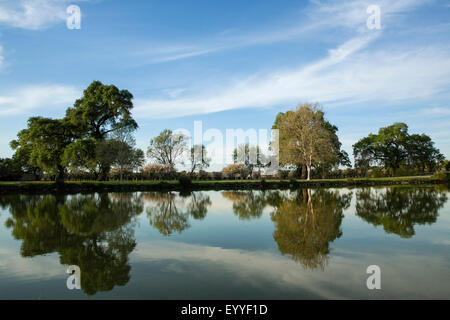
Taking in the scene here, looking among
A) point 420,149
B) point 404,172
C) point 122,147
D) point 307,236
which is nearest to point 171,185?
point 122,147

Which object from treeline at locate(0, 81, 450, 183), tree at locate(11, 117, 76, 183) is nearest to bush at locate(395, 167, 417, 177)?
treeline at locate(0, 81, 450, 183)

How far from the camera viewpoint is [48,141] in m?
33.7

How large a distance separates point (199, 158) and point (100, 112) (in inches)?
846

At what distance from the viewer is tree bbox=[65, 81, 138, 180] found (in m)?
35.8

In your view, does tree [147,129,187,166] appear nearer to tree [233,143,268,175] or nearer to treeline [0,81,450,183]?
treeline [0,81,450,183]

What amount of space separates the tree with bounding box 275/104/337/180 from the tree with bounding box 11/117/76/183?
2896cm

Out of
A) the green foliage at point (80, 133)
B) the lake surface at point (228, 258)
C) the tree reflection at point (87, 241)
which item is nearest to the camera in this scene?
the lake surface at point (228, 258)

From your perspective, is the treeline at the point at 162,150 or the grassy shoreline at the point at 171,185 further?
the treeline at the point at 162,150

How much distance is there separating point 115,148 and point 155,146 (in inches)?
520

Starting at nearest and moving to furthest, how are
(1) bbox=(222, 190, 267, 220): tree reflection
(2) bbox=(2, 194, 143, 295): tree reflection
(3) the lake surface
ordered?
(3) the lake surface
(2) bbox=(2, 194, 143, 295): tree reflection
(1) bbox=(222, 190, 267, 220): tree reflection

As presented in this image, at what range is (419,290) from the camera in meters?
3.92

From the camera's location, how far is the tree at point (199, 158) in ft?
176

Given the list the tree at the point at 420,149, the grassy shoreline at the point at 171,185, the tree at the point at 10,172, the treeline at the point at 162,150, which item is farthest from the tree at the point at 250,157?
the tree at the point at 10,172

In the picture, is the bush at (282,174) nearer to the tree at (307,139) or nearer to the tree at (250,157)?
the tree at (250,157)
